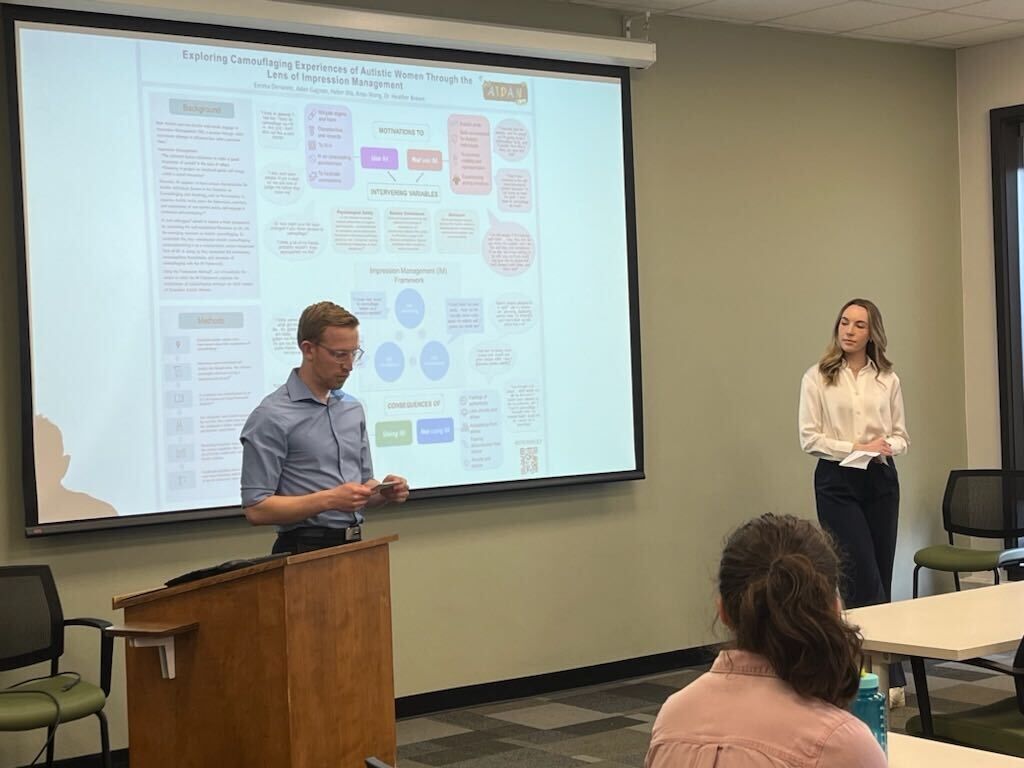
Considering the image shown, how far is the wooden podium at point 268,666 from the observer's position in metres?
2.94

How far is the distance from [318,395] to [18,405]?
141cm

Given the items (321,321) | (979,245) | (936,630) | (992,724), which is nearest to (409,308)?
(321,321)

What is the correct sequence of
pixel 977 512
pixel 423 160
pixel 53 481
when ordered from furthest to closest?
pixel 977 512
pixel 423 160
pixel 53 481

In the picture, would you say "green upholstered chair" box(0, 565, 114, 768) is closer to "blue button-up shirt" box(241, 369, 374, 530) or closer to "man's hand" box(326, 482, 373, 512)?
"blue button-up shirt" box(241, 369, 374, 530)

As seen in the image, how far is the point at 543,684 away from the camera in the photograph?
Answer: 5699 mm

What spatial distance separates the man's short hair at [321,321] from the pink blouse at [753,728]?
2071 millimetres

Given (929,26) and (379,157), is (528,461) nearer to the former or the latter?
(379,157)

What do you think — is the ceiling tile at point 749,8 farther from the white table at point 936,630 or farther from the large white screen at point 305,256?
the white table at point 936,630

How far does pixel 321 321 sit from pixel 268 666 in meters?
1.08

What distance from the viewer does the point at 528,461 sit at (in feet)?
18.4

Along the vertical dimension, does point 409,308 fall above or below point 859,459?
above

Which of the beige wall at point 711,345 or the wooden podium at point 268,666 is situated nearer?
the wooden podium at point 268,666

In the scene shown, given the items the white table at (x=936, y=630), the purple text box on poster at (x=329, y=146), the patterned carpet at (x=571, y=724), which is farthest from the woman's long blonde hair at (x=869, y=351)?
the purple text box on poster at (x=329, y=146)

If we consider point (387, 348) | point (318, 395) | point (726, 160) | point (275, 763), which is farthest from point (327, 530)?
point (726, 160)
